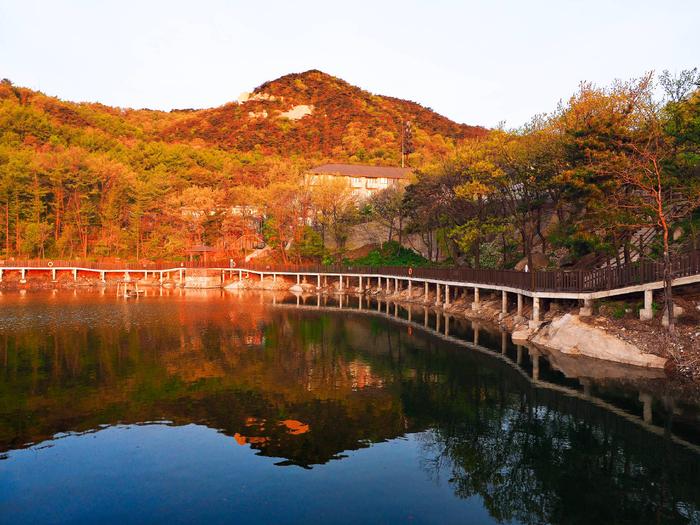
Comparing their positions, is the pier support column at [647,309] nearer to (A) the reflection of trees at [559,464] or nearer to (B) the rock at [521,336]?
(B) the rock at [521,336]

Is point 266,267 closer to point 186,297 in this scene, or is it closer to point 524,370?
point 186,297

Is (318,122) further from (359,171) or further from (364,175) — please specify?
(364,175)

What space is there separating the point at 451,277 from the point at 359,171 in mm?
41607

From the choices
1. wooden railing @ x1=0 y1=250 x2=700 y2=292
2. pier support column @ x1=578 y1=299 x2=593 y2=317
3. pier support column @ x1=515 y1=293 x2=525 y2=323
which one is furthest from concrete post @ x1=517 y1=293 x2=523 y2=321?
pier support column @ x1=578 y1=299 x2=593 y2=317

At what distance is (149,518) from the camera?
34.1 feet

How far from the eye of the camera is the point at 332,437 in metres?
14.9

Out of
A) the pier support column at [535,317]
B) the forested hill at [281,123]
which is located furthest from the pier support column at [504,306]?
the forested hill at [281,123]

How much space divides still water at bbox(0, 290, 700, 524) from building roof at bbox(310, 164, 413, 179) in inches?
2016

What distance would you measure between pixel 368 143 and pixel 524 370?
10225 cm

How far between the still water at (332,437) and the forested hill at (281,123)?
2782 inches

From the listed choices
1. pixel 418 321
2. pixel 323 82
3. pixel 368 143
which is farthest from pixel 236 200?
pixel 323 82

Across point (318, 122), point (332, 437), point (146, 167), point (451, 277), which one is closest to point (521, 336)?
point (451, 277)

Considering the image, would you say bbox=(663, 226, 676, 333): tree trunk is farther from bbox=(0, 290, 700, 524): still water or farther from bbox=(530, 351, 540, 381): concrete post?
bbox=(530, 351, 540, 381): concrete post

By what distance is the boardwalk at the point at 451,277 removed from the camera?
22.9 metres
